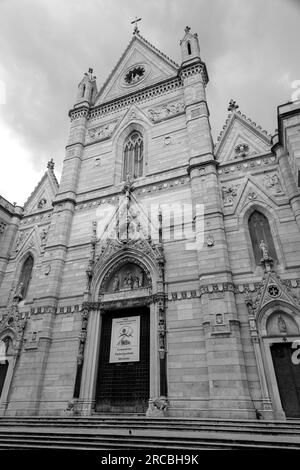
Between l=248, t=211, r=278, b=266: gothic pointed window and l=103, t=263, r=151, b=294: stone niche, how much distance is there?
471 centimetres

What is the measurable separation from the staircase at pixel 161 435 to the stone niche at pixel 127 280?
5297mm

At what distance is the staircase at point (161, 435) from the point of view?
20.0 ft

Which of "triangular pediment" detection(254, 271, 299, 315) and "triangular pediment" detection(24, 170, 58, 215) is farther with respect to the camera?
"triangular pediment" detection(24, 170, 58, 215)

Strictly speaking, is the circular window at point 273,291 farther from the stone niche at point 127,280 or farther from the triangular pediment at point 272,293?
the stone niche at point 127,280

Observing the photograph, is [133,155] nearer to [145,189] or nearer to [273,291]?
[145,189]

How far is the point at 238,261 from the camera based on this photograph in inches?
460

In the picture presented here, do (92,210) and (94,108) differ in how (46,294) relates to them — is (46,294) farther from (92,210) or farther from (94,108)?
(94,108)

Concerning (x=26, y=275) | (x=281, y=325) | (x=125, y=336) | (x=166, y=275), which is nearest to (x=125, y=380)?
(x=125, y=336)

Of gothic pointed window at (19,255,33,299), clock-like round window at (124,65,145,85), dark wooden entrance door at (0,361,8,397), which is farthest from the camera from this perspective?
clock-like round window at (124,65,145,85)

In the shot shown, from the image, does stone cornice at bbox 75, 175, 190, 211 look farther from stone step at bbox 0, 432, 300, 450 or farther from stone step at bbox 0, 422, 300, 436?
stone step at bbox 0, 432, 300, 450

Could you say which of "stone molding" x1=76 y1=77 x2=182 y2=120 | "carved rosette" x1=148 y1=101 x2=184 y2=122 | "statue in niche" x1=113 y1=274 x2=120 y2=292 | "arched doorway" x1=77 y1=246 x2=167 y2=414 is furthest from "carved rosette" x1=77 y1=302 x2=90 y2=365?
"stone molding" x1=76 y1=77 x2=182 y2=120

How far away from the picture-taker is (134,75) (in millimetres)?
22047

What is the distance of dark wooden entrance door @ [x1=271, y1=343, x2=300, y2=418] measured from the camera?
8.93 metres

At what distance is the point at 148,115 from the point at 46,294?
40.2ft
